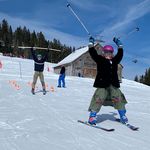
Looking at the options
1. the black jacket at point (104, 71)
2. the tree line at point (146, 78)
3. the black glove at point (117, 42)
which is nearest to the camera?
the black jacket at point (104, 71)

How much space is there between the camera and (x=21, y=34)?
156 meters

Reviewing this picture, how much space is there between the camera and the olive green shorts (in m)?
8.86

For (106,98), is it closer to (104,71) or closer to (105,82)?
(105,82)

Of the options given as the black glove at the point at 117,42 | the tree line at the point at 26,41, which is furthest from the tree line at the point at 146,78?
the black glove at the point at 117,42

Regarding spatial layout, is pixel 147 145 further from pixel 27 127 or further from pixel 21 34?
pixel 21 34

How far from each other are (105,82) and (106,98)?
1.46 feet

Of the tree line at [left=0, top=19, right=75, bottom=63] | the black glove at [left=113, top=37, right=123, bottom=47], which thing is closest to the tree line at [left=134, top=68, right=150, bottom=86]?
the tree line at [left=0, top=19, right=75, bottom=63]

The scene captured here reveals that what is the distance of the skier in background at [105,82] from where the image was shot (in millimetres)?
8820

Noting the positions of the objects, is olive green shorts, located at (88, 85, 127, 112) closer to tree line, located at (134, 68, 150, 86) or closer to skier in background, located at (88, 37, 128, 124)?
skier in background, located at (88, 37, 128, 124)

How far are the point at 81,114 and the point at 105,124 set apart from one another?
172 centimetres

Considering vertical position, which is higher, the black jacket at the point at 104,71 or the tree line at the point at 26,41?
the tree line at the point at 26,41

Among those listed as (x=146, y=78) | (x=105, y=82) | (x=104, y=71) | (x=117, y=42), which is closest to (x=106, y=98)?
(x=105, y=82)

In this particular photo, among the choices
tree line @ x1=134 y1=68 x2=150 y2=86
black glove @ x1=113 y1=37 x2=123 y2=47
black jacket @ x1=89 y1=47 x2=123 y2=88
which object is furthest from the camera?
tree line @ x1=134 y1=68 x2=150 y2=86

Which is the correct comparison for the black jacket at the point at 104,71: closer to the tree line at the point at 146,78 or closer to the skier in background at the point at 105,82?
the skier in background at the point at 105,82
